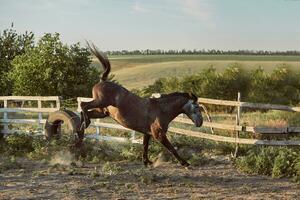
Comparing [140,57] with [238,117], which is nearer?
[238,117]

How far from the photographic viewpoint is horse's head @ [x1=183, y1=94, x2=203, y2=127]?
388 inches

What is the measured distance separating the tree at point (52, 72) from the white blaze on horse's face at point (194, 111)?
2440 centimetres

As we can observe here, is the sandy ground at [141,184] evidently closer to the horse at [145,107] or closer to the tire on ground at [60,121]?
the horse at [145,107]

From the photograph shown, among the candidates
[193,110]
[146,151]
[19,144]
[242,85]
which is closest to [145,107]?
[193,110]

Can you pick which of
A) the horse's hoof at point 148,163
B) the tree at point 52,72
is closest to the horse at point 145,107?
the horse's hoof at point 148,163

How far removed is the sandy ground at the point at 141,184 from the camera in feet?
27.0

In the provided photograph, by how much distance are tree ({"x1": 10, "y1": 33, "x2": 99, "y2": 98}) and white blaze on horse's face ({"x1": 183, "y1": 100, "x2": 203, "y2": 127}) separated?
80.1ft

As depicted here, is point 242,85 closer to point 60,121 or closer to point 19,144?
point 60,121

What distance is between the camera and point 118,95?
10.2 meters

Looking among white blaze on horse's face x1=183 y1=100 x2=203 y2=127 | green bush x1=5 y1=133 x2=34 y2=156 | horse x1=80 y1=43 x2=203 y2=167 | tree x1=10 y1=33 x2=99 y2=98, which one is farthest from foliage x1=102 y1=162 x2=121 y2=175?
tree x1=10 y1=33 x2=99 y2=98

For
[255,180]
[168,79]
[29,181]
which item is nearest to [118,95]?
[29,181]

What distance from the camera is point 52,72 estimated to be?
3434 centimetres

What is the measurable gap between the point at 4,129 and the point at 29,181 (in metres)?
6.62

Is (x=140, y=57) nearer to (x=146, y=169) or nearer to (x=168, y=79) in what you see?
(x=168, y=79)
